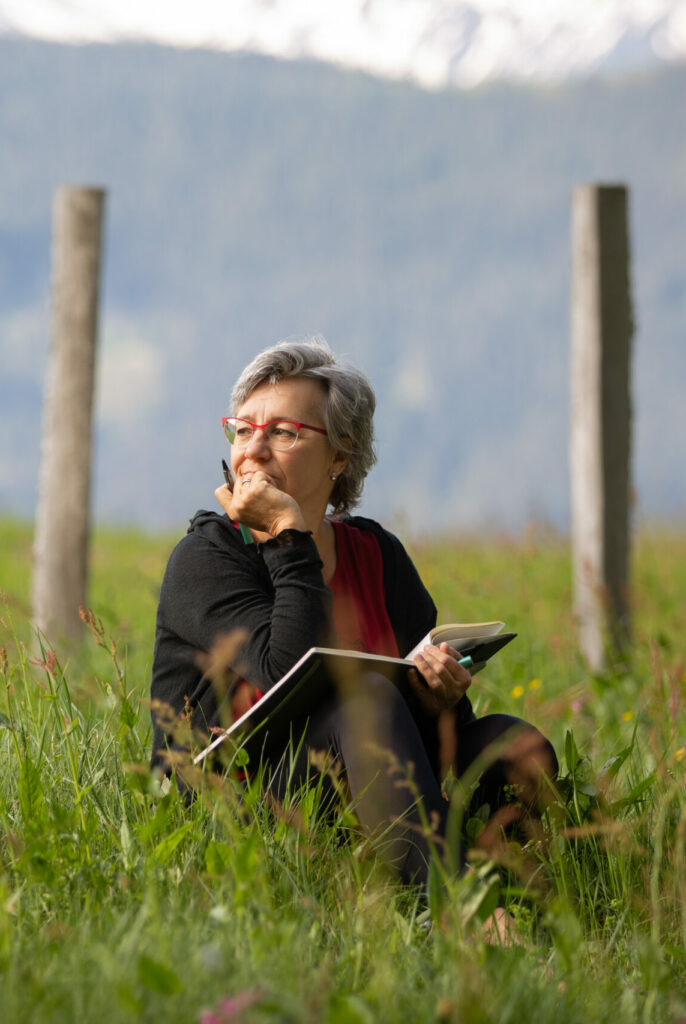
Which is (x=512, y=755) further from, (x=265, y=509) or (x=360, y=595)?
(x=265, y=509)

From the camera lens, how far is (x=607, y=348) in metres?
5.92

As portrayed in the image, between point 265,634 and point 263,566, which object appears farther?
point 263,566

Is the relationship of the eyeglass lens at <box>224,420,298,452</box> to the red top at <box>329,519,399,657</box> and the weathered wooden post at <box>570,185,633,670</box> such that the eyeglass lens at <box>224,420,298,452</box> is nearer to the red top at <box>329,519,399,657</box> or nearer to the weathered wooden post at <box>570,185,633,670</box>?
the red top at <box>329,519,399,657</box>

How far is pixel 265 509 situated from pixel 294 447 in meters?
0.27

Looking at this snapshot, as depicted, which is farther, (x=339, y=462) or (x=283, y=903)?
(x=339, y=462)

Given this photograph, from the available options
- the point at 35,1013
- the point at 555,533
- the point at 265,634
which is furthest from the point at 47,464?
the point at 35,1013

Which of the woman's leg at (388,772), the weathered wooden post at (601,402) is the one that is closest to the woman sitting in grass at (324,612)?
the woman's leg at (388,772)

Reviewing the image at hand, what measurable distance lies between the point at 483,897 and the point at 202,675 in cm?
100

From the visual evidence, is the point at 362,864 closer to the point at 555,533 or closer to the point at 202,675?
the point at 202,675

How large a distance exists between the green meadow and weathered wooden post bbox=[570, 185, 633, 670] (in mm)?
2586

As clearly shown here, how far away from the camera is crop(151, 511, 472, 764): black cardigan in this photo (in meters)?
2.67

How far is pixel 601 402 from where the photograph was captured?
5.88 m

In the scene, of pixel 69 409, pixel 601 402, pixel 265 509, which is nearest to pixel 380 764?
pixel 265 509

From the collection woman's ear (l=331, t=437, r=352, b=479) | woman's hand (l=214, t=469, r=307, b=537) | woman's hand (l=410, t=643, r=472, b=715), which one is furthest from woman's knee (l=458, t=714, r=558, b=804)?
woman's ear (l=331, t=437, r=352, b=479)
